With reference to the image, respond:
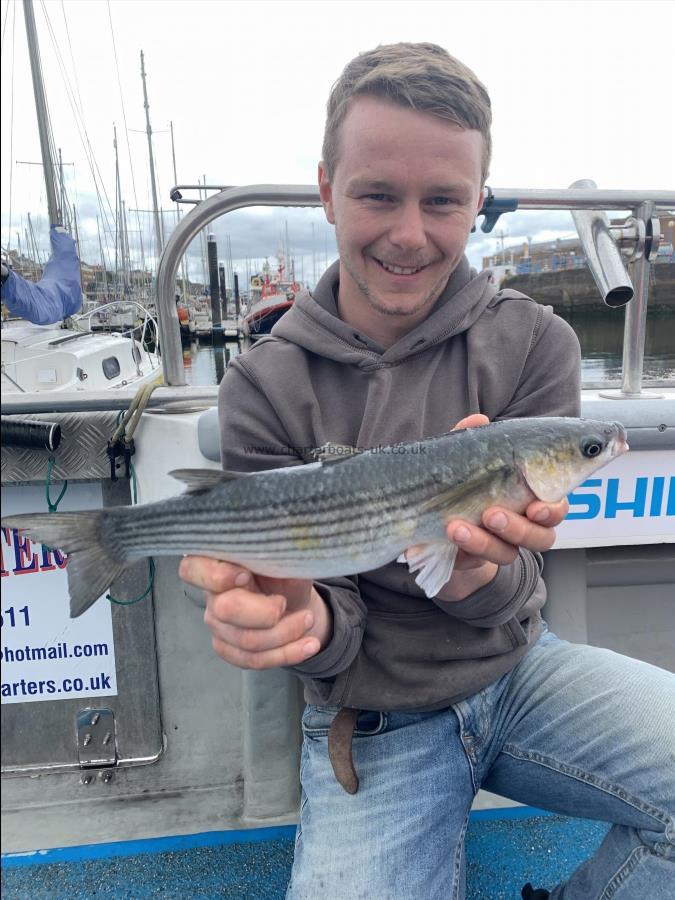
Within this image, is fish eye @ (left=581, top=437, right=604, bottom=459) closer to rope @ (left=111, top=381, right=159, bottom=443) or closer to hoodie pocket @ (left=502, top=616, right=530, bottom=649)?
hoodie pocket @ (left=502, top=616, right=530, bottom=649)

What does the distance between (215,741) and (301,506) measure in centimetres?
201

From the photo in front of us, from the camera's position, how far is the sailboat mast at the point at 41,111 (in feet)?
4.16

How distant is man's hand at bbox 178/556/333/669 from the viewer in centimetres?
175

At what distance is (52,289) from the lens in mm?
1951

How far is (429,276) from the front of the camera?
2.44m

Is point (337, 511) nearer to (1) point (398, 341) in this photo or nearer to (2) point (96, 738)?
(1) point (398, 341)

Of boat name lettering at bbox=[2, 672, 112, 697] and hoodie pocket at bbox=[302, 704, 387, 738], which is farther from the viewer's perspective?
boat name lettering at bbox=[2, 672, 112, 697]

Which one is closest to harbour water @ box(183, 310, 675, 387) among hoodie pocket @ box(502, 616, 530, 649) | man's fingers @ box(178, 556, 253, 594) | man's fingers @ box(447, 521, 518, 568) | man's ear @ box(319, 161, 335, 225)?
hoodie pocket @ box(502, 616, 530, 649)

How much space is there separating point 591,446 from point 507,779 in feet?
4.47

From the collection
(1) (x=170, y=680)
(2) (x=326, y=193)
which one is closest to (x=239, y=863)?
(1) (x=170, y=680)

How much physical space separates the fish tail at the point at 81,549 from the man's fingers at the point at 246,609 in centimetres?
33

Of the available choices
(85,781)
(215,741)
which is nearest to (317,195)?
(215,741)

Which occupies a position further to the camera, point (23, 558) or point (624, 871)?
point (23, 558)

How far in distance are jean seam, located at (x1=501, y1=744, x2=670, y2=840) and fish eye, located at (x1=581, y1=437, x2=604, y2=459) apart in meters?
1.15
